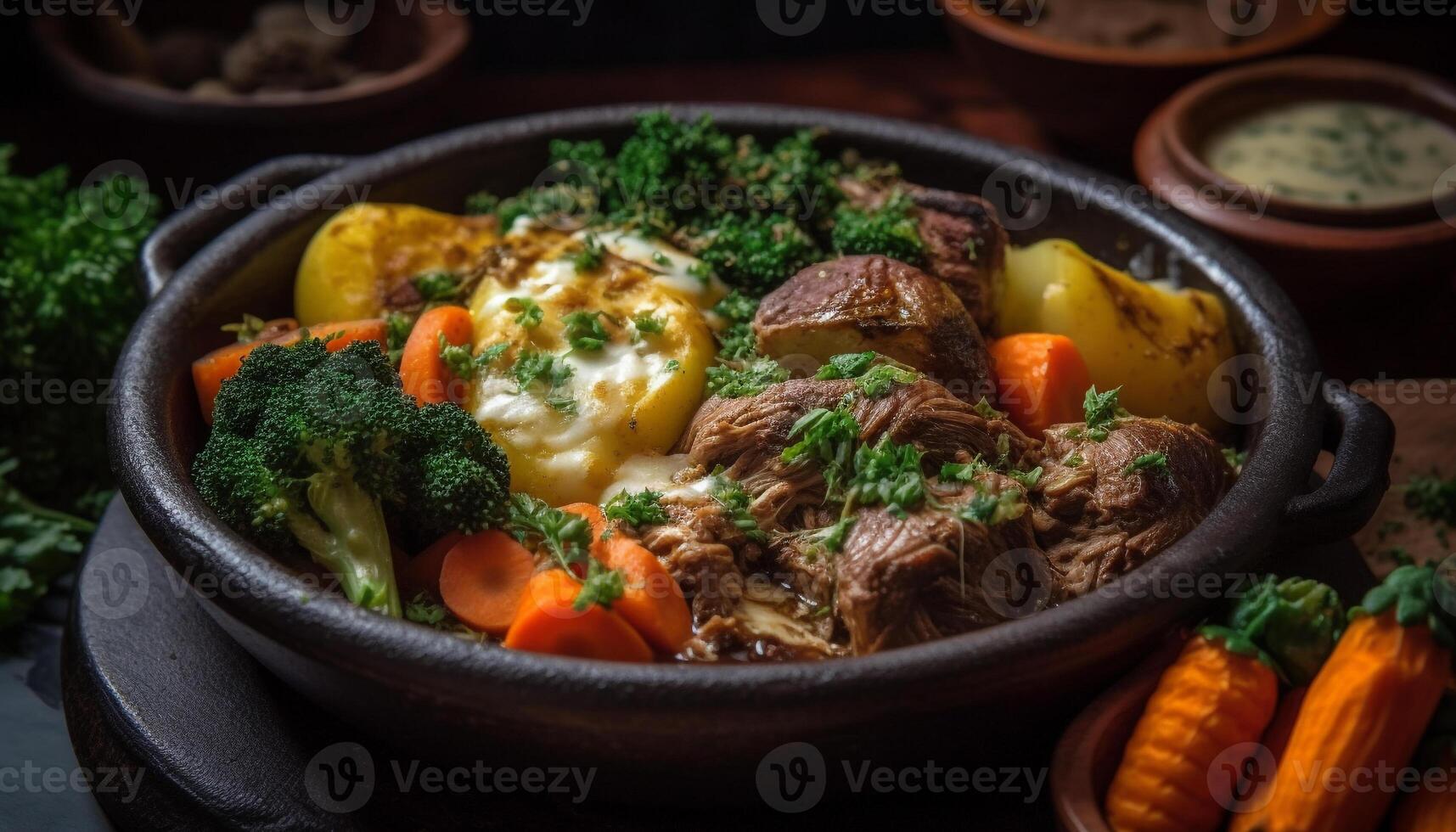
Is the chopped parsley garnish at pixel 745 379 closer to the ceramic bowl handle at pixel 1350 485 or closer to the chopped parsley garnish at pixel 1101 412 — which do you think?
the chopped parsley garnish at pixel 1101 412

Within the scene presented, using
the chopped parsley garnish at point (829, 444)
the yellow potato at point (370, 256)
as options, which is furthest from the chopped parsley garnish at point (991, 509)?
the yellow potato at point (370, 256)

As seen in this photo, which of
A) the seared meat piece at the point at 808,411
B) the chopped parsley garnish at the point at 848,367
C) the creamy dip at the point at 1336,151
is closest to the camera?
the seared meat piece at the point at 808,411

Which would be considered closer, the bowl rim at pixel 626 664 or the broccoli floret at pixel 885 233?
the bowl rim at pixel 626 664

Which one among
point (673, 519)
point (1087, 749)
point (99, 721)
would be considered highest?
point (673, 519)

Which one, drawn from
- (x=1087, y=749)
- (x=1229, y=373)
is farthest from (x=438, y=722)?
(x=1229, y=373)

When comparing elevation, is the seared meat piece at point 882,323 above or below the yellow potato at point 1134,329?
above

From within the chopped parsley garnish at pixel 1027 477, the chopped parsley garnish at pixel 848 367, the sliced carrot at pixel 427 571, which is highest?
the chopped parsley garnish at pixel 848 367

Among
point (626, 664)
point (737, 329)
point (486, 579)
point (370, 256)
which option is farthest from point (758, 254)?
point (626, 664)

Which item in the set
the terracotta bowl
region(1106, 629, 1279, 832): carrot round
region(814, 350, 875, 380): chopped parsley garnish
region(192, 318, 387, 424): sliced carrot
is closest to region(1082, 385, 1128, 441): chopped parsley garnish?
region(814, 350, 875, 380): chopped parsley garnish

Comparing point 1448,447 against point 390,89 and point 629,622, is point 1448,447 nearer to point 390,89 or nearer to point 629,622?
point 629,622
